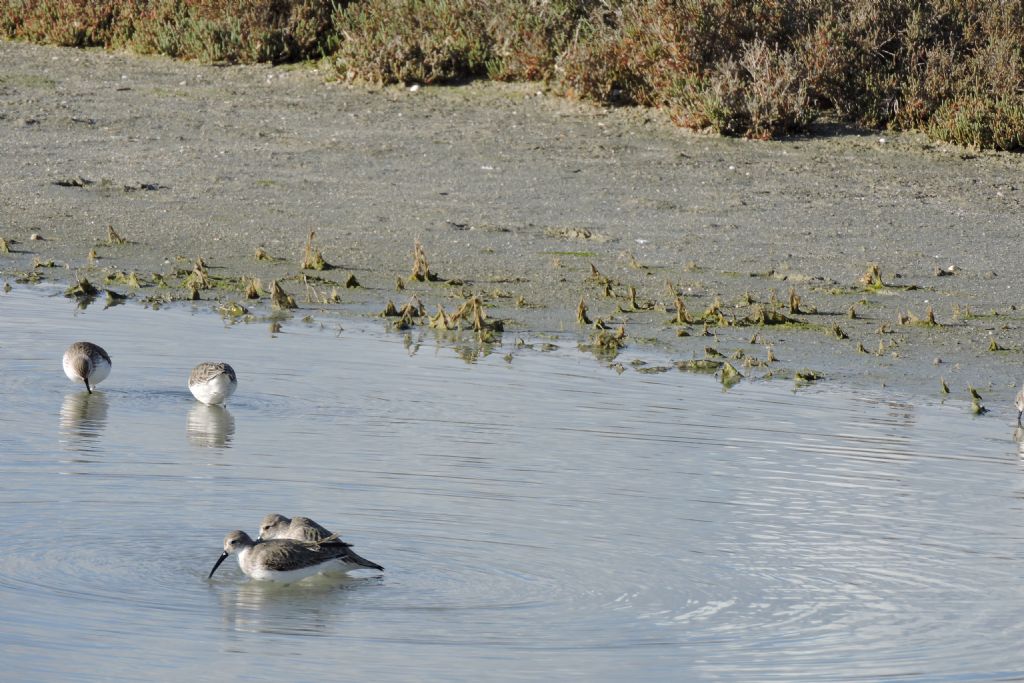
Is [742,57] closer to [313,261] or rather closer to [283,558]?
[313,261]

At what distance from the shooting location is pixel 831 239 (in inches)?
564

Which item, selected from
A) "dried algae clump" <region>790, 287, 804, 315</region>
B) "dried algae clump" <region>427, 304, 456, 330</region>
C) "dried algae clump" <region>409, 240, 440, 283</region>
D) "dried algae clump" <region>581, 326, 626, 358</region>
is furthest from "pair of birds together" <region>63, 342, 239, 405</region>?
"dried algae clump" <region>790, 287, 804, 315</region>

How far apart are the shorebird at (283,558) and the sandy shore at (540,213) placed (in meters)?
4.93

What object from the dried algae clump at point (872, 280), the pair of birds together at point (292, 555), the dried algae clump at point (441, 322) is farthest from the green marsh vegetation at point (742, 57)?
the pair of birds together at point (292, 555)

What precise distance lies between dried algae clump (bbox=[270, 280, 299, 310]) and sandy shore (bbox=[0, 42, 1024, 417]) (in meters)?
0.21

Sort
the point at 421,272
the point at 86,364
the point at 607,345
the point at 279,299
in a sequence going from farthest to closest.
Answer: the point at 421,272 → the point at 279,299 → the point at 607,345 → the point at 86,364

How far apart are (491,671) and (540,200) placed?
10.1m

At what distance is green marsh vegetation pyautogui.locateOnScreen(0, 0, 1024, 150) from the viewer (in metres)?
16.8

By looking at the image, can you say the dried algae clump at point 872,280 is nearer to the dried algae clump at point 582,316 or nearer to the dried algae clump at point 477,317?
the dried algae clump at point 582,316

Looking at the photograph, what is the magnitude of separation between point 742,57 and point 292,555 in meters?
11.7

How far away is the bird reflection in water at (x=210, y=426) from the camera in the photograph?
29.3 feet

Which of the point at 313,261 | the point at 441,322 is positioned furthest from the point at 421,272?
the point at 441,322

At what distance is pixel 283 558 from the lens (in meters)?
6.68

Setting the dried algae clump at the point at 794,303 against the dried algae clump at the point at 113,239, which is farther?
the dried algae clump at the point at 113,239
